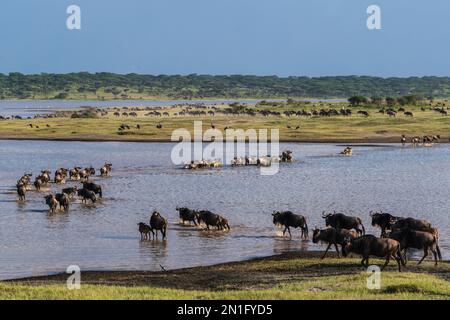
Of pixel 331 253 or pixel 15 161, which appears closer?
pixel 331 253

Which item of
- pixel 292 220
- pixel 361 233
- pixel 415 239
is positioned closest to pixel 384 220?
pixel 361 233

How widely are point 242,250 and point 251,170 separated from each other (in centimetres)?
2064

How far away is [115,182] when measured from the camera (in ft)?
120

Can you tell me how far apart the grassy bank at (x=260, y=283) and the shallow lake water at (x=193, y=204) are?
133 cm

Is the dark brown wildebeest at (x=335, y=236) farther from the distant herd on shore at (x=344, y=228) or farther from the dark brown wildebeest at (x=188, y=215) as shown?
the dark brown wildebeest at (x=188, y=215)

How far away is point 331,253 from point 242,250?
7.87ft

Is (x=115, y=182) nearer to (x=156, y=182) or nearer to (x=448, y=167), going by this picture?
(x=156, y=182)

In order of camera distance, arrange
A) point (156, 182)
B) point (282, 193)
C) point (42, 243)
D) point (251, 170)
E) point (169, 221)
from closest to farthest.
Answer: point (42, 243)
point (169, 221)
point (282, 193)
point (156, 182)
point (251, 170)

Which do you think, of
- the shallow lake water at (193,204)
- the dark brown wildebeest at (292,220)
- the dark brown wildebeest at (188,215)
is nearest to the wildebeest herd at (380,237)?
the dark brown wildebeest at (292,220)

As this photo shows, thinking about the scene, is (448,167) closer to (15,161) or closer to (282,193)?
(282,193)

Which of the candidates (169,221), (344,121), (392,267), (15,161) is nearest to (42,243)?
(169,221)

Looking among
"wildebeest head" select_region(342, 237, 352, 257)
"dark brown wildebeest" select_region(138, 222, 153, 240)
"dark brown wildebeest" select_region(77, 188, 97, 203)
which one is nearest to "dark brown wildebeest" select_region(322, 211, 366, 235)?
"wildebeest head" select_region(342, 237, 352, 257)

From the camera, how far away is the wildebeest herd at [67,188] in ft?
91.4
